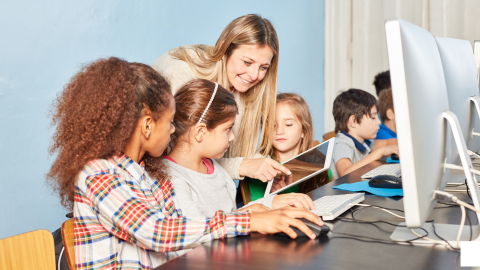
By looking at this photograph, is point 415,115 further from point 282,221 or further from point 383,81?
point 383,81

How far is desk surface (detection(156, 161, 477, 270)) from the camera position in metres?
0.64

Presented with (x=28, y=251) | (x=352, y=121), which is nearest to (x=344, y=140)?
(x=352, y=121)

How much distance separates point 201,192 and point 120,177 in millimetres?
384

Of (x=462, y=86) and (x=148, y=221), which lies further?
(x=462, y=86)

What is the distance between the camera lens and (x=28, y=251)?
852 millimetres

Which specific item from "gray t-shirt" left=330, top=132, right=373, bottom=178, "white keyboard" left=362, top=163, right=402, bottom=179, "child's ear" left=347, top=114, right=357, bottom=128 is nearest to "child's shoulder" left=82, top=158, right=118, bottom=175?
"white keyboard" left=362, top=163, right=402, bottom=179

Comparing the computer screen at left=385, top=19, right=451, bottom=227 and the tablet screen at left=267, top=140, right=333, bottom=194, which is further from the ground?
the computer screen at left=385, top=19, right=451, bottom=227

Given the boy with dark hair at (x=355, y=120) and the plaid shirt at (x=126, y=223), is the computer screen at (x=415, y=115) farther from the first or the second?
the boy with dark hair at (x=355, y=120)

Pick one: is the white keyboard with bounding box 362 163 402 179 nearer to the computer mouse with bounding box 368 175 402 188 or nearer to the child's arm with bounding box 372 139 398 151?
the computer mouse with bounding box 368 175 402 188

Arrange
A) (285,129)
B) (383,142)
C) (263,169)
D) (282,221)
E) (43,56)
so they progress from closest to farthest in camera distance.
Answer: (282,221)
(263,169)
(43,56)
(285,129)
(383,142)

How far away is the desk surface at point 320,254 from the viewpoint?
0.64 m

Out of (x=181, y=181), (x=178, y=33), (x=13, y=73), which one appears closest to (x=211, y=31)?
(x=178, y=33)

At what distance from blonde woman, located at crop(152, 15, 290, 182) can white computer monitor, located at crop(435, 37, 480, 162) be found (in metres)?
0.59

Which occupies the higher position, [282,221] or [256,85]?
[256,85]
